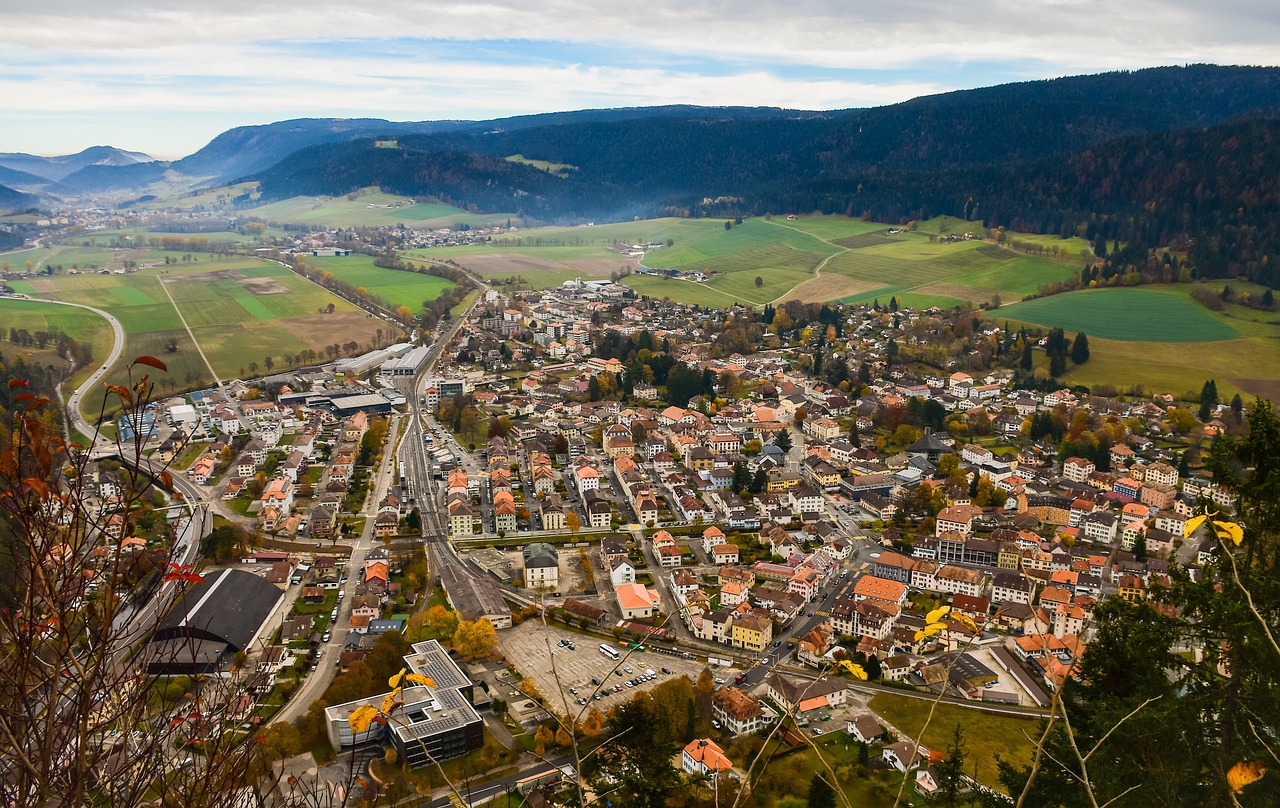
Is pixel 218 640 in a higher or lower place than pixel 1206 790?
lower

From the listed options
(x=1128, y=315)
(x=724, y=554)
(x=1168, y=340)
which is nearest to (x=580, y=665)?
(x=724, y=554)

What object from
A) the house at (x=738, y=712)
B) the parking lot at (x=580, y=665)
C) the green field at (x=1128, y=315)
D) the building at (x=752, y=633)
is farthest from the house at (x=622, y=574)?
the green field at (x=1128, y=315)

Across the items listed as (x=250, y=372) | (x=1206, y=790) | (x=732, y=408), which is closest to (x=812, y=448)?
Answer: (x=732, y=408)

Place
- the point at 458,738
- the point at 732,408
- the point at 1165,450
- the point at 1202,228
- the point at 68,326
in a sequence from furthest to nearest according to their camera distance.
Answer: the point at 1202,228, the point at 68,326, the point at 732,408, the point at 1165,450, the point at 458,738

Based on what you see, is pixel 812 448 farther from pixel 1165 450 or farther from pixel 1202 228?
pixel 1202 228

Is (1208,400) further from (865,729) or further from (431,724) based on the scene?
(431,724)
